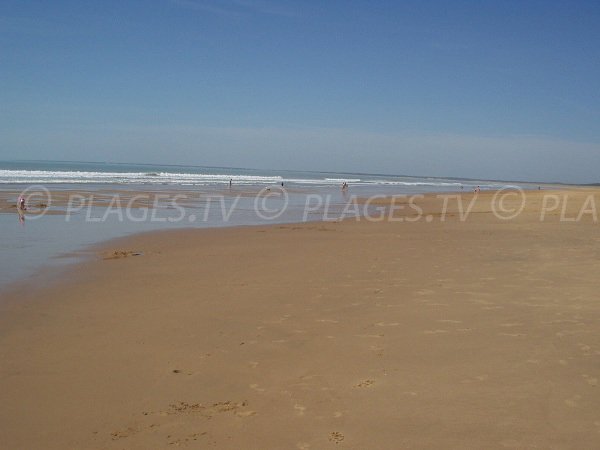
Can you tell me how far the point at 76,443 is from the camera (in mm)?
3730

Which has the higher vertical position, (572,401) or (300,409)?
(572,401)

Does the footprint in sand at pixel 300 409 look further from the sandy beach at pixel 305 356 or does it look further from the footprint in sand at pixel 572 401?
the footprint in sand at pixel 572 401

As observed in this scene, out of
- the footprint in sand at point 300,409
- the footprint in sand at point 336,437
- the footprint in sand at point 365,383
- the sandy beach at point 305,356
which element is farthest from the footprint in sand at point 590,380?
the footprint in sand at point 300,409

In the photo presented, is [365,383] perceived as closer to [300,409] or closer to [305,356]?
[300,409]

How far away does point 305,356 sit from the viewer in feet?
17.7

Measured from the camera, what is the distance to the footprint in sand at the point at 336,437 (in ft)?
12.1

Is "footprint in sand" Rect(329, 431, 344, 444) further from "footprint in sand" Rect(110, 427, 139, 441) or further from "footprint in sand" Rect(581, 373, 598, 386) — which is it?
"footprint in sand" Rect(581, 373, 598, 386)

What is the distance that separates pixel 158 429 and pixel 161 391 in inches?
27.2

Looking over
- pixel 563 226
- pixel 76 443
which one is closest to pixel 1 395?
pixel 76 443

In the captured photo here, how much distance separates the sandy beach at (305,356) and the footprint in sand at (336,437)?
16 millimetres

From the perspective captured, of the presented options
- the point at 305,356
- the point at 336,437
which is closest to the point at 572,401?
the point at 336,437

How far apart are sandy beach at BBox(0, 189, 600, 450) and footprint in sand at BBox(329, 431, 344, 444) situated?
2cm

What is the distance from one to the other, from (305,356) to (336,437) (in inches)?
66.0

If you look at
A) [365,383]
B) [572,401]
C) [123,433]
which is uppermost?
[572,401]
